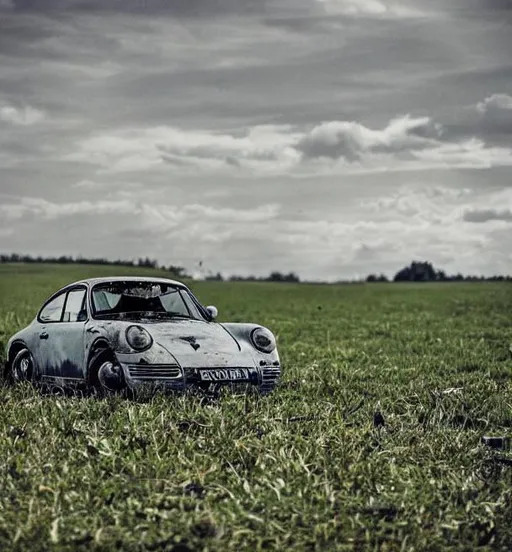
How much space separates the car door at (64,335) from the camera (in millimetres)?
10672

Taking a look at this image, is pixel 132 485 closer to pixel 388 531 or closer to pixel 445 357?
pixel 388 531

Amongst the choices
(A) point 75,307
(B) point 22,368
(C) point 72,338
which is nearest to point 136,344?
(C) point 72,338

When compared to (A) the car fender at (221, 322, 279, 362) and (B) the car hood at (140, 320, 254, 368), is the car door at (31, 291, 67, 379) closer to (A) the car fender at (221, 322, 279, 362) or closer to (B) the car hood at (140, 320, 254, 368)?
(B) the car hood at (140, 320, 254, 368)

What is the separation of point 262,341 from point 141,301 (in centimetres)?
156

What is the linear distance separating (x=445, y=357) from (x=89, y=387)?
29.1 ft

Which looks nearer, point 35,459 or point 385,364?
point 35,459

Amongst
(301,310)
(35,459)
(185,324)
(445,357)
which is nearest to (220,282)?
(301,310)

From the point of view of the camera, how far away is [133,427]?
824cm

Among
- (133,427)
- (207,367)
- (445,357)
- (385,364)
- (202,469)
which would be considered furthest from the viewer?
(445,357)

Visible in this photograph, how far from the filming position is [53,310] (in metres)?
11.7

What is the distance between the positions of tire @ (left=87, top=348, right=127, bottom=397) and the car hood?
529 mm

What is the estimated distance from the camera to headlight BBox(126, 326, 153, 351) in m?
9.99

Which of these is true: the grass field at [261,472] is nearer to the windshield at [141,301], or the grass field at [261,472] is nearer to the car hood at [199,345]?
the car hood at [199,345]

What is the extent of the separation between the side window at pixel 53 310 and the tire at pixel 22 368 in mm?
482
